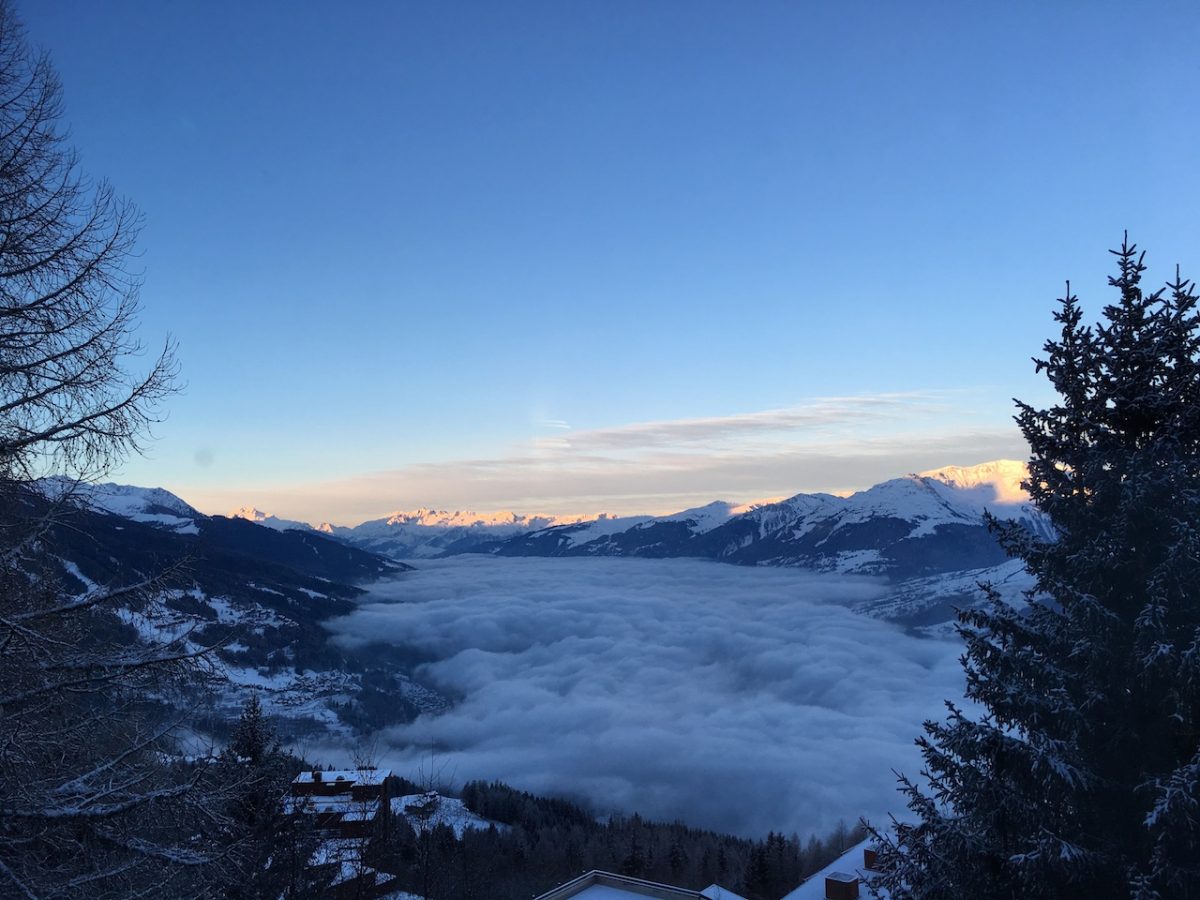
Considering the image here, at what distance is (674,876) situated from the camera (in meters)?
79.3

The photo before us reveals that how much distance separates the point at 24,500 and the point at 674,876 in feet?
283

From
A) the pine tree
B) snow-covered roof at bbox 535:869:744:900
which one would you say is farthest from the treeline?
the pine tree

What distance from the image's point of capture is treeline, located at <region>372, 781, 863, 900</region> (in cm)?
6100

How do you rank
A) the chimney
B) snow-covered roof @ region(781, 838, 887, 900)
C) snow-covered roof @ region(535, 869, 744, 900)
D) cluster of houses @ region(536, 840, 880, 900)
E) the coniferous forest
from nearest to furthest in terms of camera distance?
1. the coniferous forest
2. the chimney
3. cluster of houses @ region(536, 840, 880, 900)
4. snow-covered roof @ region(535, 869, 744, 900)
5. snow-covered roof @ region(781, 838, 887, 900)

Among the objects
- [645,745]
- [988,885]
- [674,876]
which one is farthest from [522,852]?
[645,745]

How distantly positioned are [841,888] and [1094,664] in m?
30.1

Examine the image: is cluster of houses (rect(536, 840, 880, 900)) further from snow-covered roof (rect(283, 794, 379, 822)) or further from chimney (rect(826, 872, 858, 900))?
snow-covered roof (rect(283, 794, 379, 822))

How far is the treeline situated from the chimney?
24151 mm

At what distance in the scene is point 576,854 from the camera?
8200cm

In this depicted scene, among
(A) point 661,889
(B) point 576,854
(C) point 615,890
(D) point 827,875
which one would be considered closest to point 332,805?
(C) point 615,890

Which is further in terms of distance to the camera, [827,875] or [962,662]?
[827,875]

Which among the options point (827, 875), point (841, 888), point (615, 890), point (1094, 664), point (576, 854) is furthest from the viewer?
point (576, 854)

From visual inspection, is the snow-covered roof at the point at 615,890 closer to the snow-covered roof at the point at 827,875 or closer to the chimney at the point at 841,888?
the snow-covered roof at the point at 827,875

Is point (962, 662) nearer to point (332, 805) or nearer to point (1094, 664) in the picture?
point (1094, 664)
